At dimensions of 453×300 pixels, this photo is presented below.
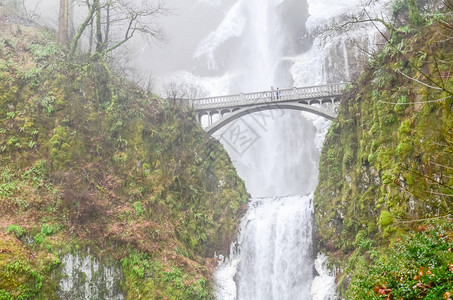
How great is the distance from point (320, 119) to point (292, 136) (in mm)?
3702

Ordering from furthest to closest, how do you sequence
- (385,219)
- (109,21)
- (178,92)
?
(178,92) < (109,21) < (385,219)

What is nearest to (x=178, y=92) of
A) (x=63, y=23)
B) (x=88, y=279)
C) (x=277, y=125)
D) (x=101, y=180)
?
(x=63, y=23)

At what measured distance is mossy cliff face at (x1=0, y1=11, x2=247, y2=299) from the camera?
1376 cm

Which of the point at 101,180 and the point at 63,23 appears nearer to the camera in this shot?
the point at 101,180

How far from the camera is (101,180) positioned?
1672cm

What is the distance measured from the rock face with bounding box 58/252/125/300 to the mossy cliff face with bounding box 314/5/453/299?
8.94 meters

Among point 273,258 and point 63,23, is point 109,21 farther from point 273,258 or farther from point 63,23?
point 273,258

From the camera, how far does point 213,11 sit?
2411 inches

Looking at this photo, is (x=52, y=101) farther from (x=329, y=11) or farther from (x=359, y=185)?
(x=329, y=11)

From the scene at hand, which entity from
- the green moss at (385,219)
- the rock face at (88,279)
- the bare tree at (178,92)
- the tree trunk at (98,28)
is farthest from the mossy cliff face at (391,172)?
the tree trunk at (98,28)

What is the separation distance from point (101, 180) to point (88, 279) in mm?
4707

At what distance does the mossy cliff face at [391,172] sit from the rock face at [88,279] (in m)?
8.94

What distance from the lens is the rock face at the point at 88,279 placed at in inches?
523

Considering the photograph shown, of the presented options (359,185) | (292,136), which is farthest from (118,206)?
(292,136)
